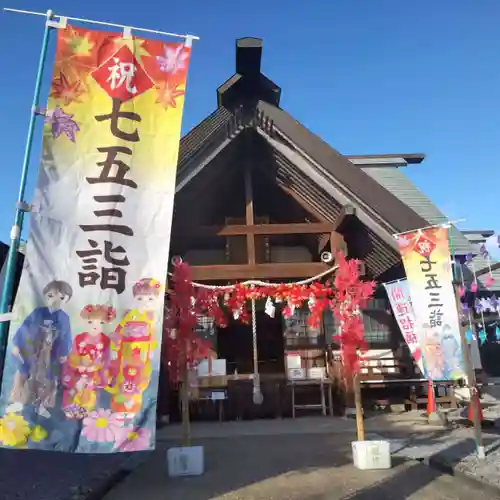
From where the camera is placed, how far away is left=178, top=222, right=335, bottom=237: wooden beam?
9.88 meters

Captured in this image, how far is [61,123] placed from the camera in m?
3.85

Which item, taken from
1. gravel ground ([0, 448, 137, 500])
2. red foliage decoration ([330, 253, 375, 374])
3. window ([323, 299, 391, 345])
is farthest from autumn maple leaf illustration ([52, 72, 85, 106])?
window ([323, 299, 391, 345])

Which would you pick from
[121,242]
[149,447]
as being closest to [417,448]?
[149,447]

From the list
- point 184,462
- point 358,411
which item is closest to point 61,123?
point 184,462

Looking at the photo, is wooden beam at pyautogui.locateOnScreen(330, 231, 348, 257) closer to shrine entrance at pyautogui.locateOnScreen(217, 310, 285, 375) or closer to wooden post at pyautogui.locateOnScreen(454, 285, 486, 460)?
wooden post at pyautogui.locateOnScreen(454, 285, 486, 460)

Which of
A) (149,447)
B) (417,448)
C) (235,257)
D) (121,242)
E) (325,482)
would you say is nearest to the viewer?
(149,447)

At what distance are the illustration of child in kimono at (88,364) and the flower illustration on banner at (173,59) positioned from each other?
214 cm

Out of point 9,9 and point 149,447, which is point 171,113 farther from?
point 149,447

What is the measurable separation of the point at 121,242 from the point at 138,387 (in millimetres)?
1146

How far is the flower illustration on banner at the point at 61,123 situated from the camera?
381 centimetres

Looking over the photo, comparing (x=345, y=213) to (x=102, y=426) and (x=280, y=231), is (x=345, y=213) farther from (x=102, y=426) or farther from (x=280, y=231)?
(x=102, y=426)

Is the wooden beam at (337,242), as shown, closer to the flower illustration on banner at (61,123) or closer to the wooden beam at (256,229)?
the wooden beam at (256,229)

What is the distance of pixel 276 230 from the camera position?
10109mm

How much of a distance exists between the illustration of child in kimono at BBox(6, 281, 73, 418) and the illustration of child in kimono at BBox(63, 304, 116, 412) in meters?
0.08
